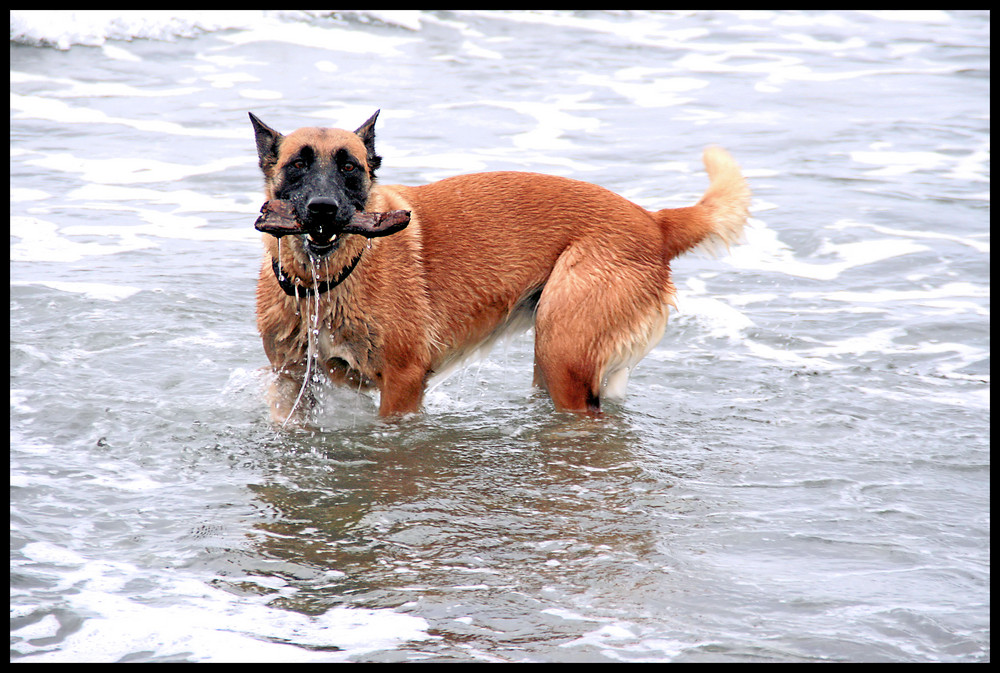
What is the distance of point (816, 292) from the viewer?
8.03m

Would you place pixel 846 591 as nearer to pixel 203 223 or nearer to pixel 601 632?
pixel 601 632

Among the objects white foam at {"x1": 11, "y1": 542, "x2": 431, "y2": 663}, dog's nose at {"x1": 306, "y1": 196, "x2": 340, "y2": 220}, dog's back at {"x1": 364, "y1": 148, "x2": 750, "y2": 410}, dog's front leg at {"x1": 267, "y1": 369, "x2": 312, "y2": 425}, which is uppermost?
dog's nose at {"x1": 306, "y1": 196, "x2": 340, "y2": 220}

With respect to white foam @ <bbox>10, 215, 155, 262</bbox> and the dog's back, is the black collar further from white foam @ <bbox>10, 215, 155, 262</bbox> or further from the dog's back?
white foam @ <bbox>10, 215, 155, 262</bbox>

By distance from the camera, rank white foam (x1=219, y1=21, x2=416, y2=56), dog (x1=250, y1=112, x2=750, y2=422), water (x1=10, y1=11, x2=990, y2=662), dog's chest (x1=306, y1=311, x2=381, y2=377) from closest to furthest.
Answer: water (x1=10, y1=11, x2=990, y2=662), dog (x1=250, y1=112, x2=750, y2=422), dog's chest (x1=306, y1=311, x2=381, y2=377), white foam (x1=219, y1=21, x2=416, y2=56)

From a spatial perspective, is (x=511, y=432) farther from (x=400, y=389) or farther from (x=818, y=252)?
(x=818, y=252)

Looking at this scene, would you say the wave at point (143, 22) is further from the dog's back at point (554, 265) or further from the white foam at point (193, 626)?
the white foam at point (193, 626)

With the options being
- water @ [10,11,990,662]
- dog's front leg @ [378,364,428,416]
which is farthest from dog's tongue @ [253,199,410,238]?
water @ [10,11,990,662]

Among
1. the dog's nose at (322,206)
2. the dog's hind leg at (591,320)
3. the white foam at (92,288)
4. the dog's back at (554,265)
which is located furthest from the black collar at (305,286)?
the white foam at (92,288)

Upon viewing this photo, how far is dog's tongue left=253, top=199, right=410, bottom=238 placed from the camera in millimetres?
4641

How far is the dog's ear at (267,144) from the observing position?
192 inches

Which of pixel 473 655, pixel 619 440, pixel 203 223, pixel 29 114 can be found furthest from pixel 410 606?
pixel 29 114

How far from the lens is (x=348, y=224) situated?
4.76m

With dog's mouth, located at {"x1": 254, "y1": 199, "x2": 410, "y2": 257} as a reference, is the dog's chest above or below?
below

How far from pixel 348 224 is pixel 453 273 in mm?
823
